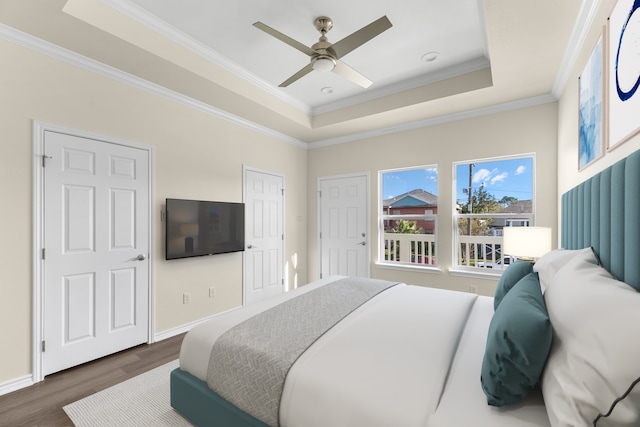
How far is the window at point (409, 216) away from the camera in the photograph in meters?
4.02

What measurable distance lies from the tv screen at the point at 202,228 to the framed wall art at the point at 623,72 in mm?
3548

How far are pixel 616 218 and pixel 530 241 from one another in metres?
1.52

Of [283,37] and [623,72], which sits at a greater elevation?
[283,37]

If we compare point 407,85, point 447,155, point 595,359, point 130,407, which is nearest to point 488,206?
point 447,155

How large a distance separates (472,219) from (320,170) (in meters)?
2.51

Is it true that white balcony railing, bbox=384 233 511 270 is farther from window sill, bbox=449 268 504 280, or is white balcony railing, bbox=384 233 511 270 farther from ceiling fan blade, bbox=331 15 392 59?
ceiling fan blade, bbox=331 15 392 59

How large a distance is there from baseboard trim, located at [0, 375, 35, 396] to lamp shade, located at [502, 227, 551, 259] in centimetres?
424

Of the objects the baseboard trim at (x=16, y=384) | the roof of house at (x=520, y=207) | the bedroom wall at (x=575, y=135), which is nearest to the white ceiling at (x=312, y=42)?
the bedroom wall at (x=575, y=135)

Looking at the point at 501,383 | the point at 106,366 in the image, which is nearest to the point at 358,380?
the point at 501,383

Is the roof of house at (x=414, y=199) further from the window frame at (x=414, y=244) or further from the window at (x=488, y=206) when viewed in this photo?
the window at (x=488, y=206)

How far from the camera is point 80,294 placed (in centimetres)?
251

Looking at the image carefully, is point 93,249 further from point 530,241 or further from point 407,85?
point 530,241

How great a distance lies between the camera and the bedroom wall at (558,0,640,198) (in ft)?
5.14

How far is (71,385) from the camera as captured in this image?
2232mm
